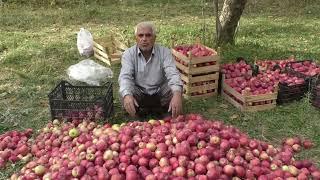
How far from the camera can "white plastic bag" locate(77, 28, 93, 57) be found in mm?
8125

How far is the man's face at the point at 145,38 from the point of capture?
197 inches

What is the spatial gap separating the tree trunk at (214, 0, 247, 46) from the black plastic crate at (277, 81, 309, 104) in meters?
2.75

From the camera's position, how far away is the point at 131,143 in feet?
12.9

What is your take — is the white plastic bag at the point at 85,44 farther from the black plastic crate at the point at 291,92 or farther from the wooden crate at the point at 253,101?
the black plastic crate at the point at 291,92

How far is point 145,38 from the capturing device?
5.04 meters

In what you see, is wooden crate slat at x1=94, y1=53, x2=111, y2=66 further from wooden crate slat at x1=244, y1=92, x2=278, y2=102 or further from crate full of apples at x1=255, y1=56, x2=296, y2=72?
wooden crate slat at x1=244, y1=92, x2=278, y2=102

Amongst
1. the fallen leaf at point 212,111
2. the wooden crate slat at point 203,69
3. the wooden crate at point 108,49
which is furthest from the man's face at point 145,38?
the wooden crate at point 108,49

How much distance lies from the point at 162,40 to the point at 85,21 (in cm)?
327

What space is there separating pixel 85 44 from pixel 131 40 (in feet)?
5.09

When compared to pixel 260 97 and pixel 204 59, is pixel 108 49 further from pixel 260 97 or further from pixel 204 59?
pixel 260 97

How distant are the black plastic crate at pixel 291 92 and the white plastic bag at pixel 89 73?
2752mm

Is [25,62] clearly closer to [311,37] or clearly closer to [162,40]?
[162,40]

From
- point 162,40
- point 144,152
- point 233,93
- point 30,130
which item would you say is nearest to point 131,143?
point 144,152

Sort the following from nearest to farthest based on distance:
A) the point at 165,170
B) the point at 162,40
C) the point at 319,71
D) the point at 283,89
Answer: the point at 165,170
the point at 283,89
the point at 319,71
the point at 162,40
